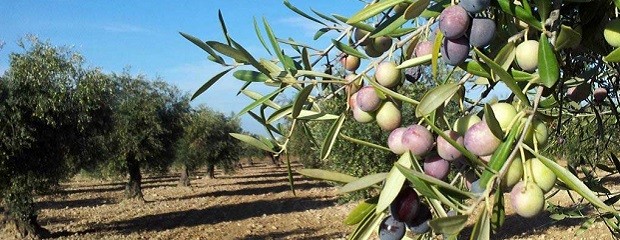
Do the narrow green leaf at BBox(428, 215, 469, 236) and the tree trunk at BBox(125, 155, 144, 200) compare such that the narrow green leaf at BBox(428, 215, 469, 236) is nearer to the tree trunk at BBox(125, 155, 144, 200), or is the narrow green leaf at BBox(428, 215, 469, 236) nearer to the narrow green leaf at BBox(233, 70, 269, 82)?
the narrow green leaf at BBox(233, 70, 269, 82)

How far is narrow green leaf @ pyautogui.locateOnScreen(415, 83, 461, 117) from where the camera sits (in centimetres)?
65

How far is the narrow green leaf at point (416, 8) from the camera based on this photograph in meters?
0.66

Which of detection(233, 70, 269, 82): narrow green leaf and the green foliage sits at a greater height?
detection(233, 70, 269, 82): narrow green leaf

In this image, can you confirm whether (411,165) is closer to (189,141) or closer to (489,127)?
(489,127)

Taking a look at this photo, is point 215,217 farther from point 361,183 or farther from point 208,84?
point 361,183

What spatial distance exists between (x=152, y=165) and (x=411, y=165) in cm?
2006

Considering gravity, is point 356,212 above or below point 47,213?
above

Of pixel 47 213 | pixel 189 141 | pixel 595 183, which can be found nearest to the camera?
pixel 595 183

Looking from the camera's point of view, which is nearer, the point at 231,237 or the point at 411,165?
the point at 411,165

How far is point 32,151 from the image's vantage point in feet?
38.7

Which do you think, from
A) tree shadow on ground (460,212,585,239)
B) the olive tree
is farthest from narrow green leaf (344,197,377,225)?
tree shadow on ground (460,212,585,239)

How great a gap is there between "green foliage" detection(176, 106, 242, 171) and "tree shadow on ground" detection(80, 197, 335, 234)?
7953mm

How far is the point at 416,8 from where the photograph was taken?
666 millimetres

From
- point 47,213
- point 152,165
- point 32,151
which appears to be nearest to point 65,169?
point 32,151
